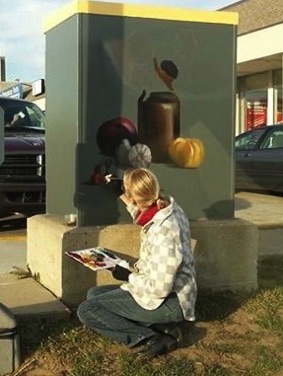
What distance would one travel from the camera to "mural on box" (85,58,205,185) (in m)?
4.90

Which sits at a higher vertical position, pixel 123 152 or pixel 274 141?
pixel 274 141

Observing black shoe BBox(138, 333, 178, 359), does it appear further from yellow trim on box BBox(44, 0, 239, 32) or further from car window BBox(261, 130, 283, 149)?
car window BBox(261, 130, 283, 149)

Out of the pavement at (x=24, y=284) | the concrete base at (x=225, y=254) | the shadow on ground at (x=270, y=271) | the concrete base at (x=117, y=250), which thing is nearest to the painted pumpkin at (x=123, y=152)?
the concrete base at (x=117, y=250)

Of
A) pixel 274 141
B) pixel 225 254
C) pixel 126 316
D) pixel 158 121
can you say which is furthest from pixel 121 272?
pixel 274 141

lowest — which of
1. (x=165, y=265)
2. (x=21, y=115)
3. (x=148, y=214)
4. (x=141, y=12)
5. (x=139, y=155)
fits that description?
(x=165, y=265)

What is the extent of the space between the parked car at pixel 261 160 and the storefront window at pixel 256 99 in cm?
901

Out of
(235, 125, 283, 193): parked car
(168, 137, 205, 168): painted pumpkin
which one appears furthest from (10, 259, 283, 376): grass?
(235, 125, 283, 193): parked car

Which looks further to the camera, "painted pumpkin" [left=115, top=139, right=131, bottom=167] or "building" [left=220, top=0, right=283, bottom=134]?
"building" [left=220, top=0, right=283, bottom=134]

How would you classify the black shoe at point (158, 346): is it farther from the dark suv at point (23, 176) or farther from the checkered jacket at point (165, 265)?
the dark suv at point (23, 176)

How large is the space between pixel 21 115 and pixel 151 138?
507cm

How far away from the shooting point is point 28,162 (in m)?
8.30

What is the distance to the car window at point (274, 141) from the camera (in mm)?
12547

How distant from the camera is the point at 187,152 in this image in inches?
201

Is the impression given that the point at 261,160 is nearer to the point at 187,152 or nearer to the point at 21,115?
the point at 21,115
